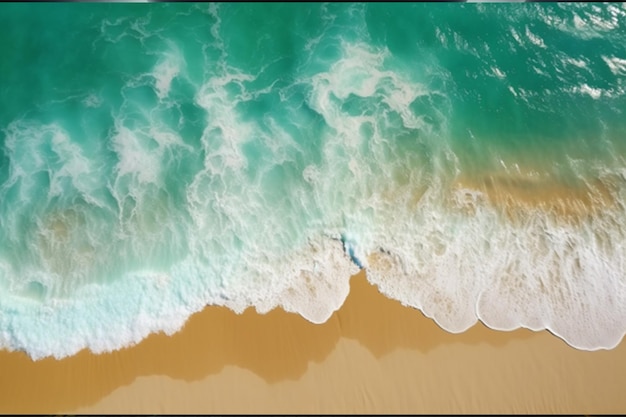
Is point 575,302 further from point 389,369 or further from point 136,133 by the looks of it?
point 136,133

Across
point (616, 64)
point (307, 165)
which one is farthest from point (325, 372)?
point (616, 64)

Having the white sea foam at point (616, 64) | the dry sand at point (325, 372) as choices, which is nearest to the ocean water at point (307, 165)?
the white sea foam at point (616, 64)

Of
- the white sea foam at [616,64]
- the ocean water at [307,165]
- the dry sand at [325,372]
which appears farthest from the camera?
the white sea foam at [616,64]

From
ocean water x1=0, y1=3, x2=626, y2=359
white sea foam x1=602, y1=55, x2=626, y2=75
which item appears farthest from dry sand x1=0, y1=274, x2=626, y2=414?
white sea foam x1=602, y1=55, x2=626, y2=75

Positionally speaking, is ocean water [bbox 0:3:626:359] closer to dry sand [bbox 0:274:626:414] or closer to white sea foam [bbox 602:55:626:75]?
white sea foam [bbox 602:55:626:75]

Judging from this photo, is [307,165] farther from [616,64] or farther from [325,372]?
[616,64]

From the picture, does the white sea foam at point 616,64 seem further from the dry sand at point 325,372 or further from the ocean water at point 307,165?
the dry sand at point 325,372
